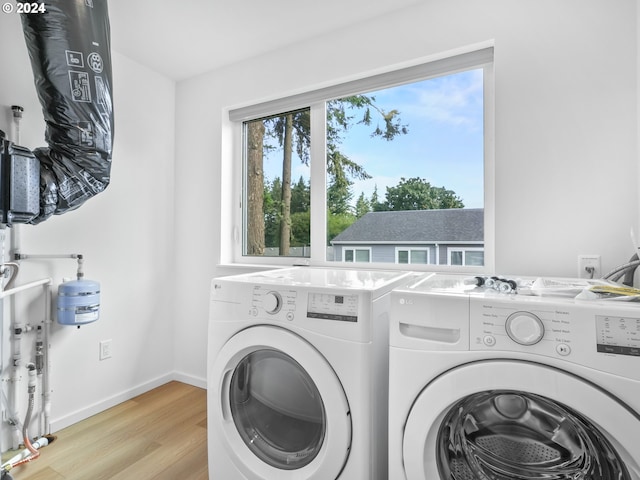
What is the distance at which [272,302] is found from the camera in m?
1.17

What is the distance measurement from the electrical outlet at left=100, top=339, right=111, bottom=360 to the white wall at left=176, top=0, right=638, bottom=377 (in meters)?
2.16

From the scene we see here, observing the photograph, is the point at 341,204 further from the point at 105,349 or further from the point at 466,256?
the point at 105,349

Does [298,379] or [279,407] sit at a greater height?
[298,379]

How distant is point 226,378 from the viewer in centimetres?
126

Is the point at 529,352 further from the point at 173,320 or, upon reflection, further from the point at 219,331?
the point at 173,320

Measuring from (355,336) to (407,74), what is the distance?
148 cm

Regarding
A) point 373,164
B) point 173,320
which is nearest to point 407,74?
point 373,164

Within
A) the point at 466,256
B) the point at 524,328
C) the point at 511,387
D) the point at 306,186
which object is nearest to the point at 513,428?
the point at 511,387

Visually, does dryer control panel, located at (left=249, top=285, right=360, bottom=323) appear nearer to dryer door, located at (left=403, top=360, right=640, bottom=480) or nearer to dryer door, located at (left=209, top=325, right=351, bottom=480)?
dryer door, located at (left=209, top=325, right=351, bottom=480)

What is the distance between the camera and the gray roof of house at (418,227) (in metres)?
1.76

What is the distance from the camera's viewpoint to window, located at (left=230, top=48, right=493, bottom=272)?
1763 mm

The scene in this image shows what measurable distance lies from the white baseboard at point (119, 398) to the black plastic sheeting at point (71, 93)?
1.21 m

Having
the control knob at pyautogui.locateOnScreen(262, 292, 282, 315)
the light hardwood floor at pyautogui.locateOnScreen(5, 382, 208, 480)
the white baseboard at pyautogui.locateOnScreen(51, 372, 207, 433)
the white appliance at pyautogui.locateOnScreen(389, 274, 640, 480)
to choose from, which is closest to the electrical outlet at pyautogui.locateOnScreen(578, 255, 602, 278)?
the white appliance at pyautogui.locateOnScreen(389, 274, 640, 480)

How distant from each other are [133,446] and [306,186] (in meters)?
1.73
